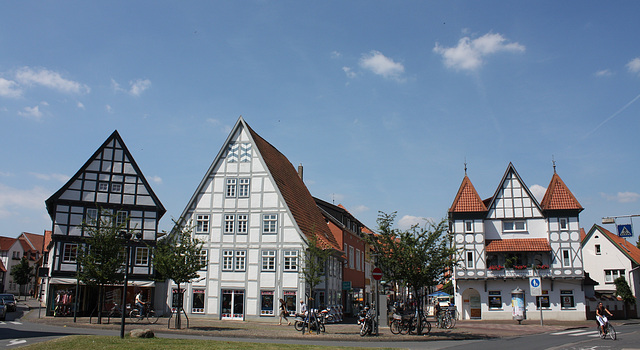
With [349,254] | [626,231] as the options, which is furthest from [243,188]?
[626,231]

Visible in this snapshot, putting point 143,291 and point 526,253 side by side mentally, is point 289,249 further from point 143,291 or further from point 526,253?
point 526,253

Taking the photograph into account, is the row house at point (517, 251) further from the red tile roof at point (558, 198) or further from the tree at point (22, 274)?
the tree at point (22, 274)

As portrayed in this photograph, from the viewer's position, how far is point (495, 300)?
1756 inches

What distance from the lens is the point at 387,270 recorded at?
25734 millimetres

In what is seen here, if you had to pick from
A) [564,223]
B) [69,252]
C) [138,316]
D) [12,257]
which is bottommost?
[138,316]

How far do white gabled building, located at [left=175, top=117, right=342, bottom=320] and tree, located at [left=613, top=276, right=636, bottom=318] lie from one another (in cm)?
2950

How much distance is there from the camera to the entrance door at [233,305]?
120ft

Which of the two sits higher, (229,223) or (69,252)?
(229,223)

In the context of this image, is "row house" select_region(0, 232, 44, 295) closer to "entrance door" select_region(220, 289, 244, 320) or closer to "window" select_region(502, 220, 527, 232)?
"entrance door" select_region(220, 289, 244, 320)

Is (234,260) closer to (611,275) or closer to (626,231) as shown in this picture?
(626,231)

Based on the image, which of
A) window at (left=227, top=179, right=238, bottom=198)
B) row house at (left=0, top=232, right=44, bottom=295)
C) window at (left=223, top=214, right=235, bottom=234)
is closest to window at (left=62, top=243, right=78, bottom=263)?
window at (left=223, top=214, right=235, bottom=234)

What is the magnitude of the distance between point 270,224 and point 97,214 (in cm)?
1256

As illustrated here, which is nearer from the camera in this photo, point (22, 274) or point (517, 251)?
point (517, 251)

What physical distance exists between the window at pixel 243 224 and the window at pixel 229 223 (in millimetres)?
502
